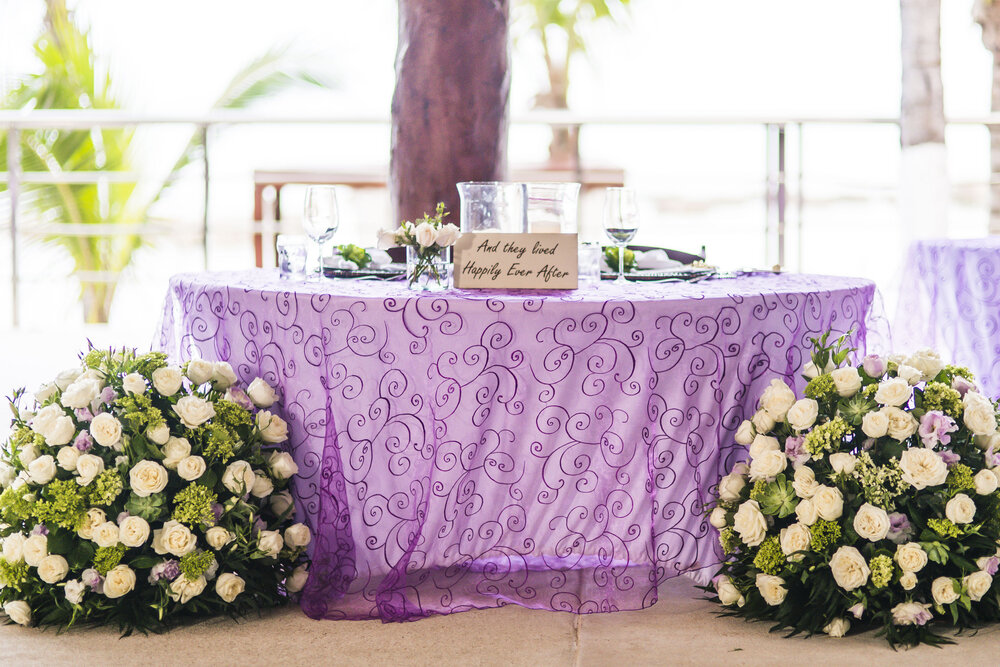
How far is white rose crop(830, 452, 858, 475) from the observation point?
196cm

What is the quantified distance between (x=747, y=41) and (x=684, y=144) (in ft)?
7.02

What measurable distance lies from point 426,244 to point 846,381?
0.81m

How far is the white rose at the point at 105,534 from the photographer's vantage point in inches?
77.0

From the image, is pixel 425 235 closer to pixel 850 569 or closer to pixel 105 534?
pixel 105 534

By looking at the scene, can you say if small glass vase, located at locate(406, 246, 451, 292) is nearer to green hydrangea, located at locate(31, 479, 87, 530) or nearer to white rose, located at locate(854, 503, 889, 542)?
green hydrangea, located at locate(31, 479, 87, 530)

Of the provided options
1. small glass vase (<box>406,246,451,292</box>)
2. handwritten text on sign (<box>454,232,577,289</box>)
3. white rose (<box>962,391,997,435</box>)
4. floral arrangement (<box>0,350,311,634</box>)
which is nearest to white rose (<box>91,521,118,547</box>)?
floral arrangement (<box>0,350,311,634</box>)

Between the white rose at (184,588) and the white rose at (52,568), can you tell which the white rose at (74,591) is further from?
the white rose at (184,588)

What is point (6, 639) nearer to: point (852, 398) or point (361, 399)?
point (361, 399)

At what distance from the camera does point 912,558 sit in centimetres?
190

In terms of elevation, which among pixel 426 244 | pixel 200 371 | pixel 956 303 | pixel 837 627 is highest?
pixel 426 244

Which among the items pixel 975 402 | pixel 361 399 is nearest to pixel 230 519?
pixel 361 399

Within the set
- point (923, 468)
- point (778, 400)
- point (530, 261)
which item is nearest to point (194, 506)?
point (530, 261)

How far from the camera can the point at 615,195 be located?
2.26 metres

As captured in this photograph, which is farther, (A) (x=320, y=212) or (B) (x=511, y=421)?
(A) (x=320, y=212)
